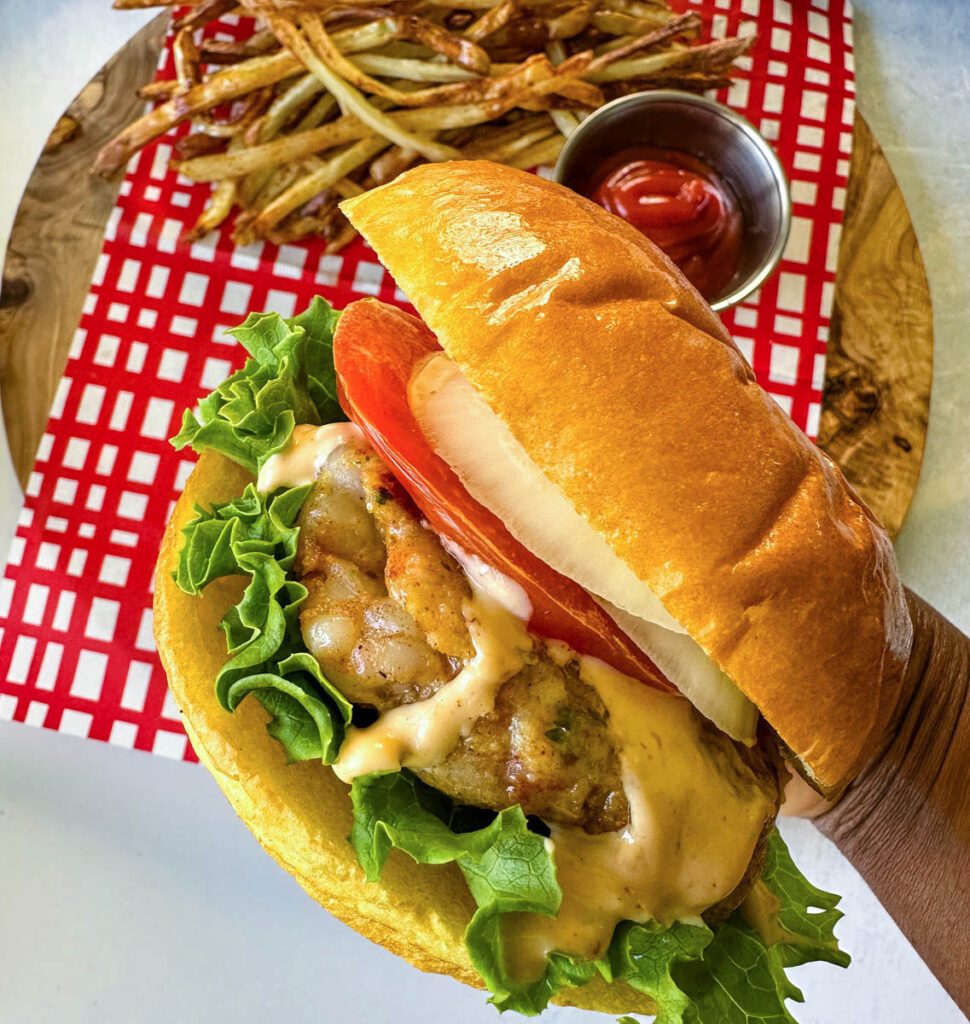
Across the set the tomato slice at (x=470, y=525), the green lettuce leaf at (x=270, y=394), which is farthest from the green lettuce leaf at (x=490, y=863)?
the green lettuce leaf at (x=270, y=394)

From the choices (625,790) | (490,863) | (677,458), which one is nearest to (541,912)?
(490,863)

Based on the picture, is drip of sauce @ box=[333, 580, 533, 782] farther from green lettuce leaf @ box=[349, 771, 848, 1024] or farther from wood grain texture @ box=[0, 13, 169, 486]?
wood grain texture @ box=[0, 13, 169, 486]

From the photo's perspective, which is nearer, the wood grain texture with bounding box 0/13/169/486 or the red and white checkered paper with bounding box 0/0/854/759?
the red and white checkered paper with bounding box 0/0/854/759

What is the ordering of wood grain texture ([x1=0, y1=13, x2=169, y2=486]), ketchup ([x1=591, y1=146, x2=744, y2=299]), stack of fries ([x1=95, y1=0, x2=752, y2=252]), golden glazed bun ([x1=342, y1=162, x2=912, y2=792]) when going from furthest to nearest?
1. wood grain texture ([x1=0, y1=13, x2=169, y2=486])
2. ketchup ([x1=591, y1=146, x2=744, y2=299])
3. stack of fries ([x1=95, y1=0, x2=752, y2=252])
4. golden glazed bun ([x1=342, y1=162, x2=912, y2=792])

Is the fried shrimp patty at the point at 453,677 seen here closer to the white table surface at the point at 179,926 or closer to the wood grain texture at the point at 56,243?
the white table surface at the point at 179,926

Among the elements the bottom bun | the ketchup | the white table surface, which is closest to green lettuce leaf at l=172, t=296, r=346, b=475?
the bottom bun
